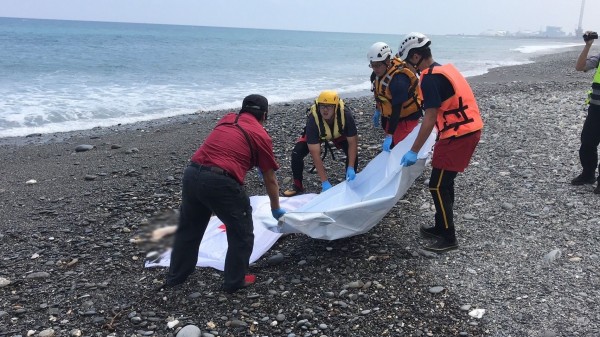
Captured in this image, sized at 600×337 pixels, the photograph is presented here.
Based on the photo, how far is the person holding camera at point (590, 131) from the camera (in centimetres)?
604

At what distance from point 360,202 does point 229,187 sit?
1404 mm

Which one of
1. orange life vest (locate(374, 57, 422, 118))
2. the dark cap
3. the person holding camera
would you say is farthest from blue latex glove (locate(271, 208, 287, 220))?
the person holding camera

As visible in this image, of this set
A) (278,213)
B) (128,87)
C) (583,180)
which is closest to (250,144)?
(278,213)

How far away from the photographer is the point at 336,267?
4.74 metres

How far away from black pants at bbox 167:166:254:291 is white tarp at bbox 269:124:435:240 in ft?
1.64

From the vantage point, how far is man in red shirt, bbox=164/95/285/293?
13.5 feet

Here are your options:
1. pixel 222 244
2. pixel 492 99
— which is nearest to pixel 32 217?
pixel 222 244

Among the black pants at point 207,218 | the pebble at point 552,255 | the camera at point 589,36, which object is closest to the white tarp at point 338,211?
the black pants at point 207,218

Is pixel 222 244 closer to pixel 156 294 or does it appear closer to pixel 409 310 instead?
pixel 156 294

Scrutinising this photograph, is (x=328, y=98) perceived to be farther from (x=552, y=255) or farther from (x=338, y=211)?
(x=552, y=255)

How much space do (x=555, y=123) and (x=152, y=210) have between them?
22.9 feet

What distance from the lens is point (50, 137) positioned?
40.0ft

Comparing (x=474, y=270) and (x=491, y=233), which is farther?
(x=491, y=233)

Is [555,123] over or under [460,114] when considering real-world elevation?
under
